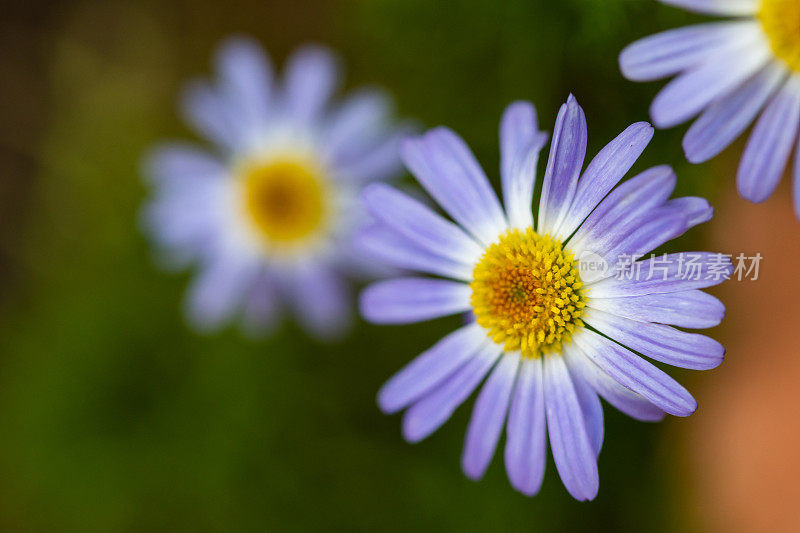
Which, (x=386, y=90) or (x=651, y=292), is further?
(x=386, y=90)

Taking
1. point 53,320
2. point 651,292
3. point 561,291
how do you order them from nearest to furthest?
point 651,292
point 561,291
point 53,320

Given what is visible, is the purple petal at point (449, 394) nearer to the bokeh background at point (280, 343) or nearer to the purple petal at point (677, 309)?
the purple petal at point (677, 309)

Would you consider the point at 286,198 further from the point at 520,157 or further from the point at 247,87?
the point at 520,157

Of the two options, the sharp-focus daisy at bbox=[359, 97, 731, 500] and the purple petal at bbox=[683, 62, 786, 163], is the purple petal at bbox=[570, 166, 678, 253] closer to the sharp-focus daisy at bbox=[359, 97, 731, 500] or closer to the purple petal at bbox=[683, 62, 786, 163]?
the sharp-focus daisy at bbox=[359, 97, 731, 500]

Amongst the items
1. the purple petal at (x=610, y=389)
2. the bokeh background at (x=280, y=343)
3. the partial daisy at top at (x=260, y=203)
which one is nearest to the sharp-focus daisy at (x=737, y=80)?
the bokeh background at (x=280, y=343)

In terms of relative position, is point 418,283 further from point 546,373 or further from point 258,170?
point 258,170

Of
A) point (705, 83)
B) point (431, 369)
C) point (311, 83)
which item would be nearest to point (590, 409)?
point (431, 369)

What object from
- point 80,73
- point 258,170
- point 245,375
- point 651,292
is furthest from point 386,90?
point 651,292
